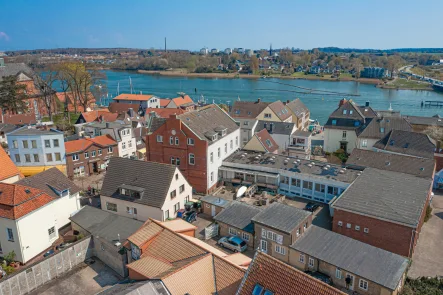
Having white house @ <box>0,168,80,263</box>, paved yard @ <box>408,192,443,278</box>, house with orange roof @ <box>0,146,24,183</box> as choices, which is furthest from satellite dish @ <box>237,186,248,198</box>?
house with orange roof @ <box>0,146,24,183</box>

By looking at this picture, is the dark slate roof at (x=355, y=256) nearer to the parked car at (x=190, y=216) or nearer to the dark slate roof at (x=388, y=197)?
the dark slate roof at (x=388, y=197)

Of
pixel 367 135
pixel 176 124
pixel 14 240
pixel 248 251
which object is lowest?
pixel 248 251

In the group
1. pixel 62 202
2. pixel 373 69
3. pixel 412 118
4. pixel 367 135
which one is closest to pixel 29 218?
pixel 62 202

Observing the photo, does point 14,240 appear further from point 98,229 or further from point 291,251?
point 291,251

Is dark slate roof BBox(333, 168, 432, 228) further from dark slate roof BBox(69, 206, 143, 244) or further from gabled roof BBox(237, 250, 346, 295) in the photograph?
dark slate roof BBox(69, 206, 143, 244)

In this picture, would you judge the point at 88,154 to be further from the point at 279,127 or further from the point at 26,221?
the point at 279,127

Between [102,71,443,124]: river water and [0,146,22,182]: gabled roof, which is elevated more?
[0,146,22,182]: gabled roof

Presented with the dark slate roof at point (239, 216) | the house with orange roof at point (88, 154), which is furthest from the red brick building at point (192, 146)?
the house with orange roof at point (88, 154)
